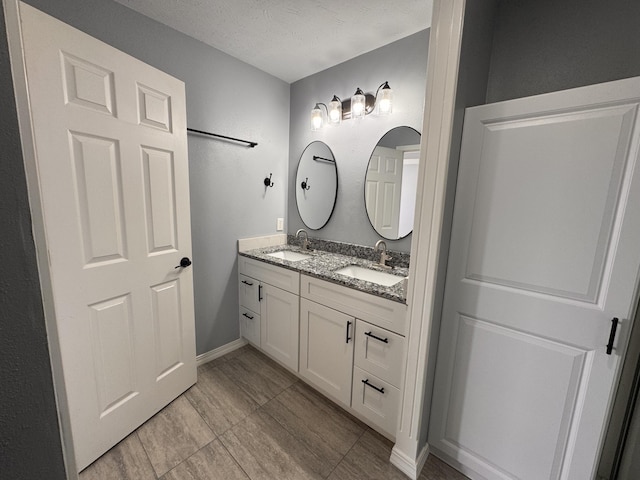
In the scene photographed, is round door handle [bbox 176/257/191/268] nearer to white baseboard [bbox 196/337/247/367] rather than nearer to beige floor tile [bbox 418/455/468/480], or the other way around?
white baseboard [bbox 196/337/247/367]

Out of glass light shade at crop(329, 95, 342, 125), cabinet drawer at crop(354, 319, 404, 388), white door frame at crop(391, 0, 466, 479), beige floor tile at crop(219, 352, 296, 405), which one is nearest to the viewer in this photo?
white door frame at crop(391, 0, 466, 479)

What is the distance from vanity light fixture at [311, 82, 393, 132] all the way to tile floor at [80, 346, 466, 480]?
6.66 feet

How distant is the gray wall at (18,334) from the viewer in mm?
393

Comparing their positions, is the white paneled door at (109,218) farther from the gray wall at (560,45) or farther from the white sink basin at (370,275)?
the gray wall at (560,45)

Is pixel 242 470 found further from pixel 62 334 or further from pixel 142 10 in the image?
pixel 142 10

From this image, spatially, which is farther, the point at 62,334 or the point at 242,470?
the point at 242,470

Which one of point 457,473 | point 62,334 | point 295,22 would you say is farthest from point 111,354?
point 295,22

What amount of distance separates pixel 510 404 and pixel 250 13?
2.40 m

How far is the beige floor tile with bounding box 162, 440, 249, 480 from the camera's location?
1.28 metres

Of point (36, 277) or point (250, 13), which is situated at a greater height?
point (250, 13)

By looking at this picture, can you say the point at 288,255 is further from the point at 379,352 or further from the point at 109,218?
the point at 109,218

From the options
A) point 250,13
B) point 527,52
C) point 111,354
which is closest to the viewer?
point 527,52

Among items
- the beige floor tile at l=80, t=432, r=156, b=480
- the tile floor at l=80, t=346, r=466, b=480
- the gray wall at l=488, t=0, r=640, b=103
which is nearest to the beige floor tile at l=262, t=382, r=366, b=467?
the tile floor at l=80, t=346, r=466, b=480

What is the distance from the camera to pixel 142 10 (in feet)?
5.11
